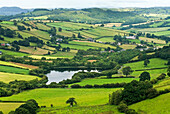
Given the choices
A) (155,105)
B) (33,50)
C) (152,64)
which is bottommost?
(33,50)

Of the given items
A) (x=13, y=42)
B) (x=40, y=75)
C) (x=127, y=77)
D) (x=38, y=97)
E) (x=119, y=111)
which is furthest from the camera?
(x=13, y=42)

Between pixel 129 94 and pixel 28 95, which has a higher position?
pixel 129 94

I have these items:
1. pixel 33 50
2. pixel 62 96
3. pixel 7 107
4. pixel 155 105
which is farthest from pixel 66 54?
pixel 155 105

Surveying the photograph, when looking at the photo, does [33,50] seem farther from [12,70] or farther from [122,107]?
[122,107]

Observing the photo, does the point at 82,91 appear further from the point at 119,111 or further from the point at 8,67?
the point at 8,67

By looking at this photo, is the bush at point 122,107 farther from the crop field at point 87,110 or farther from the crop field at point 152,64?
the crop field at point 152,64

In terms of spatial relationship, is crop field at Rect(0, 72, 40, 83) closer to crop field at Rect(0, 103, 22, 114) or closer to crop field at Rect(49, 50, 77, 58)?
crop field at Rect(0, 103, 22, 114)

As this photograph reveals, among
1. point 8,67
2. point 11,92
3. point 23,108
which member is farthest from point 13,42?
point 23,108
